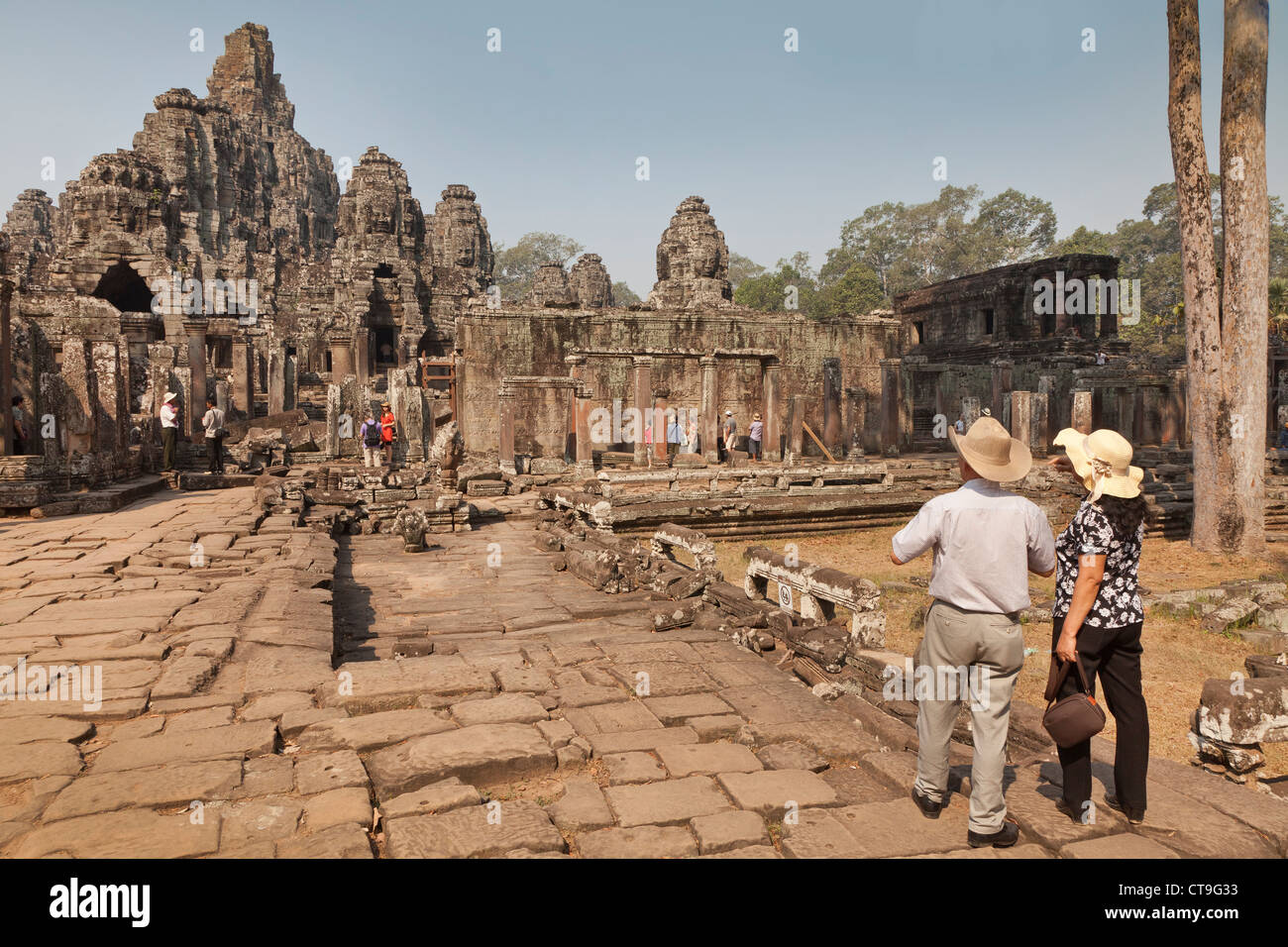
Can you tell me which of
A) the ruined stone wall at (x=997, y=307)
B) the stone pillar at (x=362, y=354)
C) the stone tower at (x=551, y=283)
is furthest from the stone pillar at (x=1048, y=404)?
the stone tower at (x=551, y=283)

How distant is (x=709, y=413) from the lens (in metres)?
18.7

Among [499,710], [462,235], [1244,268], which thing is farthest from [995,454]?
[462,235]

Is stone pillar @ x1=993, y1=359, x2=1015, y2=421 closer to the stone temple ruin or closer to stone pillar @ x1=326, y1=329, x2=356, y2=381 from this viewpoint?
the stone temple ruin

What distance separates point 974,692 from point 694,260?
24193 millimetres

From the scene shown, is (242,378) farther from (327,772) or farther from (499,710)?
(327,772)

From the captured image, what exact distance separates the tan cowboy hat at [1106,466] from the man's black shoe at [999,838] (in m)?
1.29

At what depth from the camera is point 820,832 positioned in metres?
3.01

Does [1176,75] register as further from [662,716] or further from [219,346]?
[219,346]

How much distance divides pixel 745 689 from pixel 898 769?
1.26m

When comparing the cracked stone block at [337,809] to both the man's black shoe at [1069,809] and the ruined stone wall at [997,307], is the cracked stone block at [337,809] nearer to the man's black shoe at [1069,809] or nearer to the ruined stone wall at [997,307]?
the man's black shoe at [1069,809]

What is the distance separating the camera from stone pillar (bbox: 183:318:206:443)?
67.9 feet

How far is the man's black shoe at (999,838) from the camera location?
2.88 meters

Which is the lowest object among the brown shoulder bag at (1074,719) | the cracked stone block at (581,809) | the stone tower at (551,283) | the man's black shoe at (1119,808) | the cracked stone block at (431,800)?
the man's black shoe at (1119,808)

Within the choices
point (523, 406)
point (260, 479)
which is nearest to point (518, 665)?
point (260, 479)
